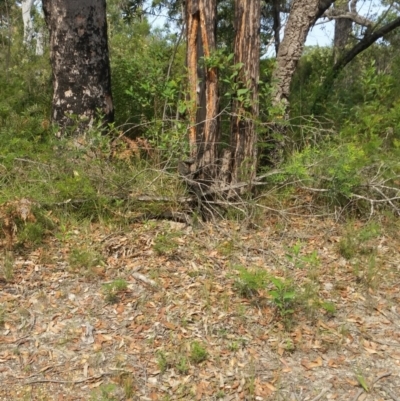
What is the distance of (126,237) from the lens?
13.2 feet

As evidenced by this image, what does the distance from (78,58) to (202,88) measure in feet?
5.17

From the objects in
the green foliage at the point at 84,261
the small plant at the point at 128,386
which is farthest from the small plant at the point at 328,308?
the green foliage at the point at 84,261

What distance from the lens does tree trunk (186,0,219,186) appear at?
423 centimetres

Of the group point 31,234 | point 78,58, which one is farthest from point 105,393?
point 78,58

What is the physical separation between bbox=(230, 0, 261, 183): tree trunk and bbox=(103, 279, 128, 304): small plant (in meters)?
1.58

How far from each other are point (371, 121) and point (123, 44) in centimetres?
647

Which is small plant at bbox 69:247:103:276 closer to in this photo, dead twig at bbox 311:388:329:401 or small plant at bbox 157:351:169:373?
small plant at bbox 157:351:169:373

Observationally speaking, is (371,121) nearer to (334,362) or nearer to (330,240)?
(330,240)

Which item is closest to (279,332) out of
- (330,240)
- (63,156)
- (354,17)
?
(330,240)

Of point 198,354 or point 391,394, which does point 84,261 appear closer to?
point 198,354

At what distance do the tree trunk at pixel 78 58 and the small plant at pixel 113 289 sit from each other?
214 centimetres

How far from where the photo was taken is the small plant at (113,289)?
3.42 metres

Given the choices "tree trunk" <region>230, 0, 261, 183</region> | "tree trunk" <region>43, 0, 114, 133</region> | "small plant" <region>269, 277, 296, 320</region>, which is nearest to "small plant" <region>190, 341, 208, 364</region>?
"small plant" <region>269, 277, 296, 320</region>

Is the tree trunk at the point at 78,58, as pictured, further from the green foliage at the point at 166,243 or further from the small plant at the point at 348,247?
the small plant at the point at 348,247
